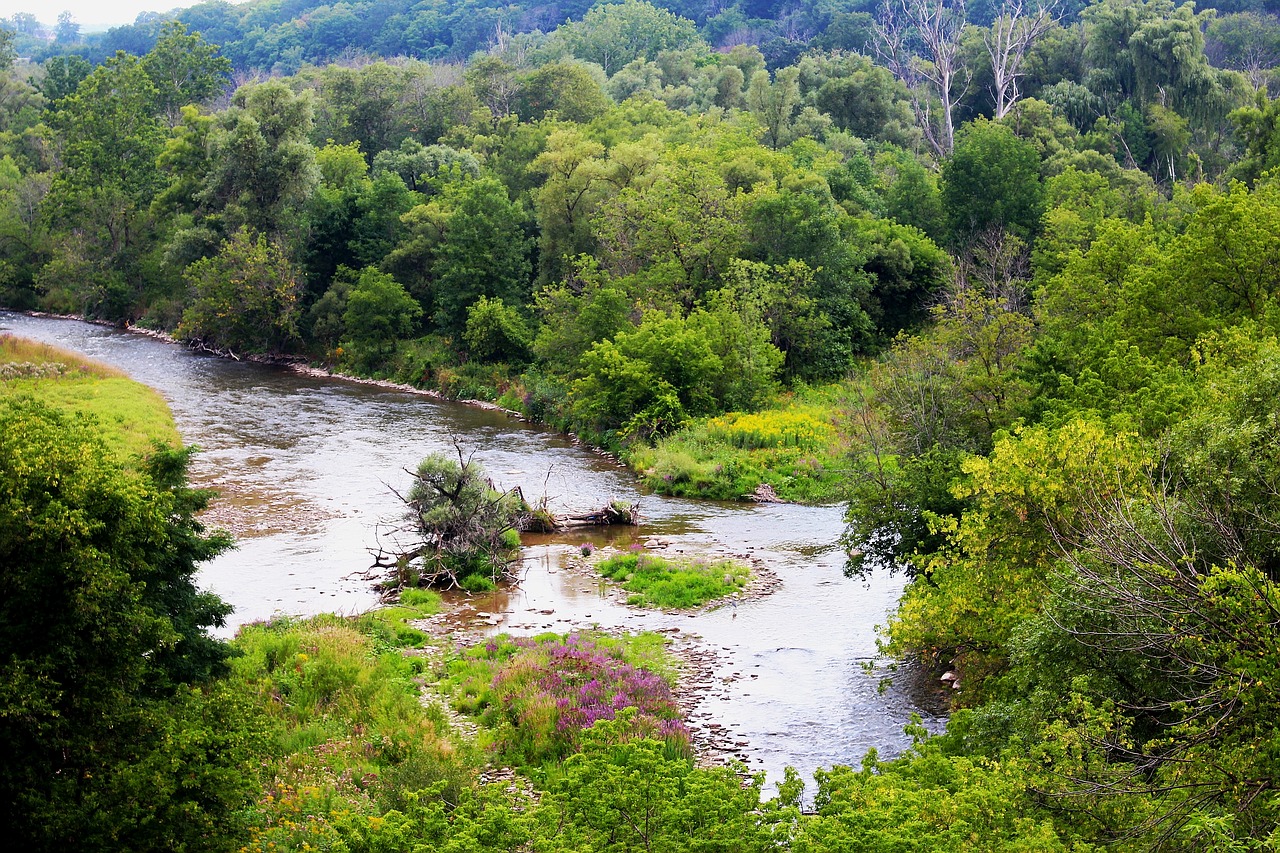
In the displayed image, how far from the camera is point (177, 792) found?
13.6m

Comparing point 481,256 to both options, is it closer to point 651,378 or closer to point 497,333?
point 497,333

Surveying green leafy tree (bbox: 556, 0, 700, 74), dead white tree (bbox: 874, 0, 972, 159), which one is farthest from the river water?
green leafy tree (bbox: 556, 0, 700, 74)

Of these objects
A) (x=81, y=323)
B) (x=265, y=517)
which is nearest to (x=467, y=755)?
(x=265, y=517)

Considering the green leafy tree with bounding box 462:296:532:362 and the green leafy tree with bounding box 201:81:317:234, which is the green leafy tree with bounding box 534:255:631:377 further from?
the green leafy tree with bounding box 201:81:317:234

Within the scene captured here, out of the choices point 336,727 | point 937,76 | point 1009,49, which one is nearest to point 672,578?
point 336,727

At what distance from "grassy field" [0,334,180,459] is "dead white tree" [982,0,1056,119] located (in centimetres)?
5789

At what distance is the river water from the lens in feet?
75.5

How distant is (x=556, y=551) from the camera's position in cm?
3378

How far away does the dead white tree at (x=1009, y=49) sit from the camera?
80188 millimetres

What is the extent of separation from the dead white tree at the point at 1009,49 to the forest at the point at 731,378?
0.86 m

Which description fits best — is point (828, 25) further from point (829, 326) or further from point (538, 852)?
point (538, 852)

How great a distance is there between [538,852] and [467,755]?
23.0 feet

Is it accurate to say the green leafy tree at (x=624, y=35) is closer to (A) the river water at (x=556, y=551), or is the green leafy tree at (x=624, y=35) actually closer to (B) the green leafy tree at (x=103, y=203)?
(B) the green leafy tree at (x=103, y=203)

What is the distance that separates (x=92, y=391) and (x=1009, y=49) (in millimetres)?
67048
